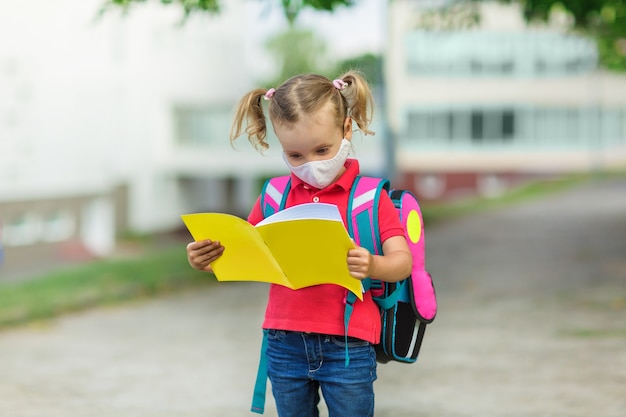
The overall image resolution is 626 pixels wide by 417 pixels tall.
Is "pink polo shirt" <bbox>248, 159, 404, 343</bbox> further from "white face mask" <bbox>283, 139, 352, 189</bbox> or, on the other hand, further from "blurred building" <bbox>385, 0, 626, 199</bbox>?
"blurred building" <bbox>385, 0, 626, 199</bbox>

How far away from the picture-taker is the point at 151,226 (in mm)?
31656

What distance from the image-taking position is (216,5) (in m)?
7.69

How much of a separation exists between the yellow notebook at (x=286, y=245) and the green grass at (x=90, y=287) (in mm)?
5558

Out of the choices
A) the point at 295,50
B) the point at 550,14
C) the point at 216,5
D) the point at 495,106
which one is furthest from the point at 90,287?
the point at 295,50

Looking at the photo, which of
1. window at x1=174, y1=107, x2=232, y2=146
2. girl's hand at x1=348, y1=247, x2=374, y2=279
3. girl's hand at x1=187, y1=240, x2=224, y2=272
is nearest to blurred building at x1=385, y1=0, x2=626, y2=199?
window at x1=174, y1=107, x2=232, y2=146

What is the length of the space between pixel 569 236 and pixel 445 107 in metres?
27.1

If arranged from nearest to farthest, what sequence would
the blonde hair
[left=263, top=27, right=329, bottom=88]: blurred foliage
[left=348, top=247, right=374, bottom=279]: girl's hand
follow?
1. [left=348, top=247, right=374, bottom=279]: girl's hand
2. the blonde hair
3. [left=263, top=27, right=329, bottom=88]: blurred foliage

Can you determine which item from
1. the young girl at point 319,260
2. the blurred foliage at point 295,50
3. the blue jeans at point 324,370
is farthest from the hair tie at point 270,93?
the blurred foliage at point 295,50

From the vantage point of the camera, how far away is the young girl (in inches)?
125

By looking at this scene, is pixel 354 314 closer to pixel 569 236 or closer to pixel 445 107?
pixel 569 236

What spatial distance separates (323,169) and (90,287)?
7.52m

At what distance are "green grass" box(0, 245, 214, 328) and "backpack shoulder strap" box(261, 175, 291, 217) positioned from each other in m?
5.47

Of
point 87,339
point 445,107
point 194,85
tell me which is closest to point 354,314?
point 87,339

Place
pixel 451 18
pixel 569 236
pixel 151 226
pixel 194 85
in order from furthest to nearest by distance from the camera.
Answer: pixel 194 85 < pixel 151 226 < pixel 569 236 < pixel 451 18
